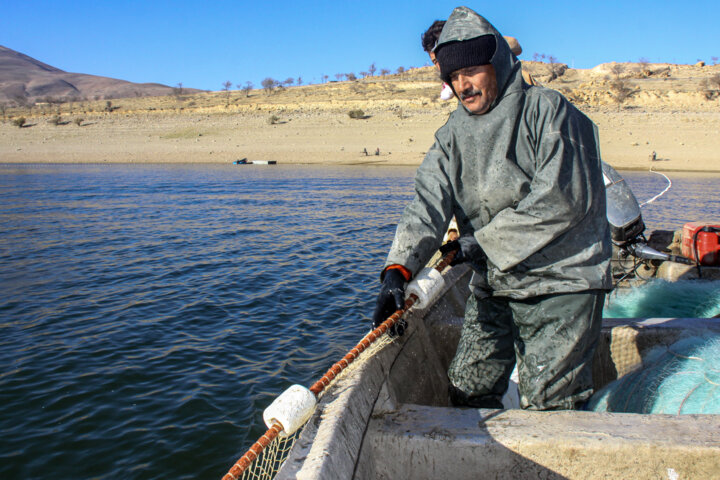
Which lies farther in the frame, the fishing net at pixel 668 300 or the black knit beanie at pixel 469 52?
the fishing net at pixel 668 300

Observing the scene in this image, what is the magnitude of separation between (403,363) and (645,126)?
32194mm

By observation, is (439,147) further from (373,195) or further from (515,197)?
(373,195)

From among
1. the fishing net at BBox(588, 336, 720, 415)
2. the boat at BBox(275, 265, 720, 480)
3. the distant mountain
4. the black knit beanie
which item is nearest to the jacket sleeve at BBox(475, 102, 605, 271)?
the black knit beanie

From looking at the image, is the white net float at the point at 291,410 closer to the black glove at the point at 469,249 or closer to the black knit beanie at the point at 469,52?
the black glove at the point at 469,249

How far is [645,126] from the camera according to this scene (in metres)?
30.1

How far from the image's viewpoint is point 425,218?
2602 mm

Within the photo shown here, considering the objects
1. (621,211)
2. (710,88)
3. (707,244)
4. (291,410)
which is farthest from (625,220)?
(710,88)

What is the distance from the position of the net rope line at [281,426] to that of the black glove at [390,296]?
1.7 inches

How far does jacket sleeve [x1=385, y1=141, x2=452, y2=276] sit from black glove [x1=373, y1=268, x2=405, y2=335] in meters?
0.07

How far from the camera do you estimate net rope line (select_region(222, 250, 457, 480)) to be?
176 centimetres

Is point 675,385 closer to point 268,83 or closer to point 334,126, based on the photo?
point 334,126

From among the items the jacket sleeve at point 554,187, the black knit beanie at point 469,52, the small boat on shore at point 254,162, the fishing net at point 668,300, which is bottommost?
the fishing net at point 668,300

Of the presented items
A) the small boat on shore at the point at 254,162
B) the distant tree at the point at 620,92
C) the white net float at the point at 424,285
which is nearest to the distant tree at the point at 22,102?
the small boat on shore at the point at 254,162

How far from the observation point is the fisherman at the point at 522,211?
223cm
